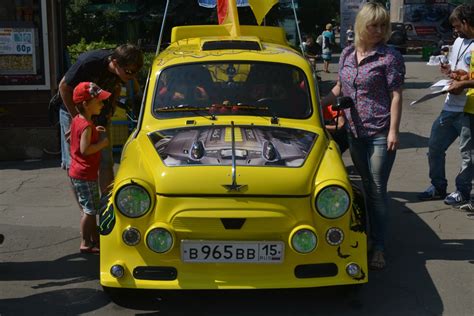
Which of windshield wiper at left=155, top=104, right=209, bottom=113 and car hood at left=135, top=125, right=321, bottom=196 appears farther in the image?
windshield wiper at left=155, top=104, right=209, bottom=113

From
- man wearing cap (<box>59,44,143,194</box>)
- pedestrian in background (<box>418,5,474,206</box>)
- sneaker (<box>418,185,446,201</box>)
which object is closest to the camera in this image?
man wearing cap (<box>59,44,143,194</box>)

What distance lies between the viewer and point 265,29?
744cm

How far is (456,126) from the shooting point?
25.0ft

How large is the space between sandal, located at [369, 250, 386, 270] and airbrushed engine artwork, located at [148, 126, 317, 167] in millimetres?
1143

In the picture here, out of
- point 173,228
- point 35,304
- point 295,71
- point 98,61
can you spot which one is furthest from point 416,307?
point 98,61

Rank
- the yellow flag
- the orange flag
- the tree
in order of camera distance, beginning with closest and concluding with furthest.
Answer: the orange flag < the yellow flag < the tree

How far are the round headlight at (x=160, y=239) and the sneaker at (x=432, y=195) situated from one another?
413cm

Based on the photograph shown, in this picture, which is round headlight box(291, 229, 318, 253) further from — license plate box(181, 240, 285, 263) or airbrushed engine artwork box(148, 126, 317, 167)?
airbrushed engine artwork box(148, 126, 317, 167)

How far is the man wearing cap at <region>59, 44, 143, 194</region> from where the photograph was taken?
584 cm

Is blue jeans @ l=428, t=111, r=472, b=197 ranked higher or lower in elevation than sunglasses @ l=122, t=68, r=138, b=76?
lower

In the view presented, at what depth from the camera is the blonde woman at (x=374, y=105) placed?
213 inches

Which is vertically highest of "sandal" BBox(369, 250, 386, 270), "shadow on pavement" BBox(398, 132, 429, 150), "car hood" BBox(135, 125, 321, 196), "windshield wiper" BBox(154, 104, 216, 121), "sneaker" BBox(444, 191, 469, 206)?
"windshield wiper" BBox(154, 104, 216, 121)

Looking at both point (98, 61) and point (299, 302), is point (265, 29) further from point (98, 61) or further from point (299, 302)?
point (299, 302)

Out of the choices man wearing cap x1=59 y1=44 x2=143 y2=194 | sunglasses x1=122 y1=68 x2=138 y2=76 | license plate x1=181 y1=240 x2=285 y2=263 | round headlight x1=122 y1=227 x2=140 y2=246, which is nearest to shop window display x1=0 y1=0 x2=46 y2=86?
man wearing cap x1=59 y1=44 x2=143 y2=194
